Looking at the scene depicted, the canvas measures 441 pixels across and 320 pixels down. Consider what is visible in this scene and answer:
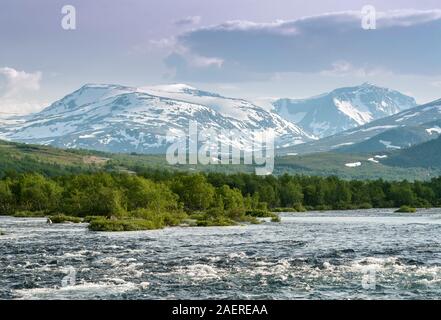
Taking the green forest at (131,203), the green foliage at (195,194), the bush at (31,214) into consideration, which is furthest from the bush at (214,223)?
the bush at (31,214)

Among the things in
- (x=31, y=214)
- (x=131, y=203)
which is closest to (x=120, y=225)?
(x=131, y=203)

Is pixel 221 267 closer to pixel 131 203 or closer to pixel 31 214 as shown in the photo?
pixel 131 203

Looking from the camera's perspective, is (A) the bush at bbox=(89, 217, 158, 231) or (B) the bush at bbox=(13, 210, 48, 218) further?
(B) the bush at bbox=(13, 210, 48, 218)

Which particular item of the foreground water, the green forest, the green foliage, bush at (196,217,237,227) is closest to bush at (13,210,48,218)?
the green forest

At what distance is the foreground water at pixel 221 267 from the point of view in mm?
44719

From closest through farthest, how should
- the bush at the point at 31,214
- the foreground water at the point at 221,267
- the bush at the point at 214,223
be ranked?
the foreground water at the point at 221,267 → the bush at the point at 214,223 → the bush at the point at 31,214

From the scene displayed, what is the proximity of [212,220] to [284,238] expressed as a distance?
132 ft

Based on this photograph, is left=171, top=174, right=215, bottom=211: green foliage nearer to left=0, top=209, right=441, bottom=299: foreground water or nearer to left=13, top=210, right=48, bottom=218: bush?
left=13, top=210, right=48, bottom=218: bush

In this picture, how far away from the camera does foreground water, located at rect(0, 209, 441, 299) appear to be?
4472cm

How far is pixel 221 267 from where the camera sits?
5600 centimetres

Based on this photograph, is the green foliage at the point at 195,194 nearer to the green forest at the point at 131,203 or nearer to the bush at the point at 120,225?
the green forest at the point at 131,203
